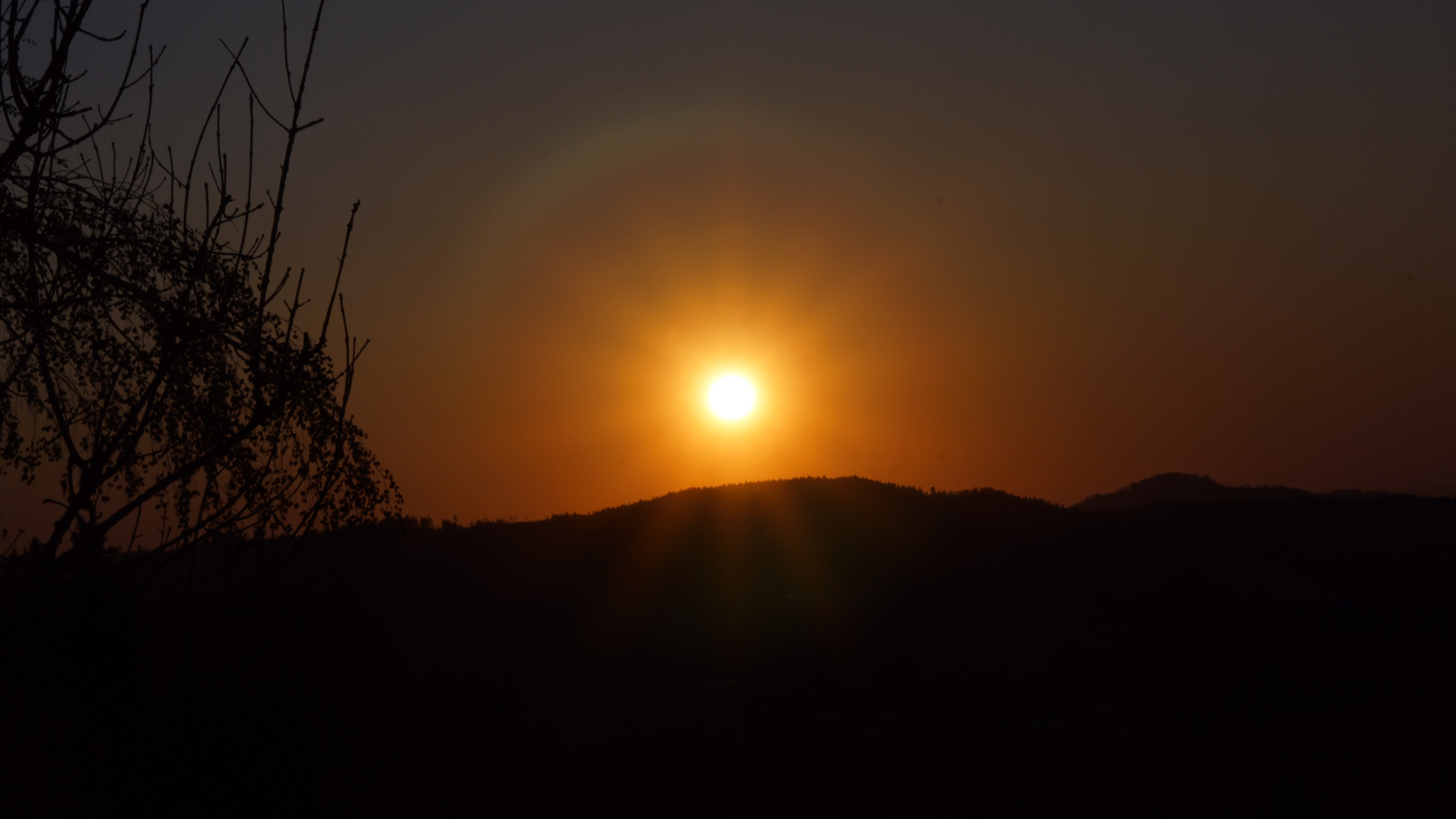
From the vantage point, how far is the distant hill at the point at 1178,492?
31.0m

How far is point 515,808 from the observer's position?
36.2ft

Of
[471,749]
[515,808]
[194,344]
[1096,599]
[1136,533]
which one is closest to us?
[194,344]

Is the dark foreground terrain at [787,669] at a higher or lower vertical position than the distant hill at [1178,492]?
lower

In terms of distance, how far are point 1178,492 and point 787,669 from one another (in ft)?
84.1

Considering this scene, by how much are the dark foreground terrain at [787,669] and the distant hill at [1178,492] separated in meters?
8.53

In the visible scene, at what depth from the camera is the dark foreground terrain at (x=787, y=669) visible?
5555 mm

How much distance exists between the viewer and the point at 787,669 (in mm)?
15555

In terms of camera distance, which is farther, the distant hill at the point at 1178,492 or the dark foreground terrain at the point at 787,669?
the distant hill at the point at 1178,492

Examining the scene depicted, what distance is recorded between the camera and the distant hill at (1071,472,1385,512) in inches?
1220

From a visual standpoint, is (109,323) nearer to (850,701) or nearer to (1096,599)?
(850,701)

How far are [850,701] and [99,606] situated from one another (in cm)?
1176

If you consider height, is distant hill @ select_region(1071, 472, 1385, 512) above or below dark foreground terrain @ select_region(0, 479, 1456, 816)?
above

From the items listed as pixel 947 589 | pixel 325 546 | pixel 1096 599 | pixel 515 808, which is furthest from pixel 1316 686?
pixel 325 546

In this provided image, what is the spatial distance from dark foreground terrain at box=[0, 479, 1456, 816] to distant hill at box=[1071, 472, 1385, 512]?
853 cm
